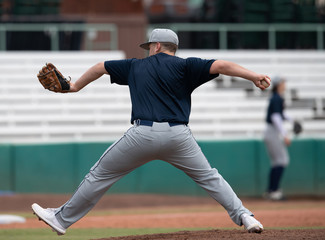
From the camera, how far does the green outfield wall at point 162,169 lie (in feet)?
38.2

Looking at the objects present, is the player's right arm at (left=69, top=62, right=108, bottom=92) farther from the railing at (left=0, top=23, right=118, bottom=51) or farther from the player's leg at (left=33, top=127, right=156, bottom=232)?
the railing at (left=0, top=23, right=118, bottom=51)

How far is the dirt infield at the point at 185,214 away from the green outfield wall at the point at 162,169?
0.34 metres

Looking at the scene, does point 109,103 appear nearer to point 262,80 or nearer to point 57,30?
point 57,30

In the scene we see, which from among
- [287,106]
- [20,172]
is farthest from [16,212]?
[287,106]

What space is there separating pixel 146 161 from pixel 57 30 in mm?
9055

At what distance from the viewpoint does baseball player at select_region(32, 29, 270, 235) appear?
203 inches

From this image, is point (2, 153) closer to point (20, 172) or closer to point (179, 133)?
point (20, 172)

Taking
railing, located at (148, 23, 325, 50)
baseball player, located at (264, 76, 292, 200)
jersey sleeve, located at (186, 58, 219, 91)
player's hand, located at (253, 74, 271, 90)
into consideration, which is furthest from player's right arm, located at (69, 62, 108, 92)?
railing, located at (148, 23, 325, 50)

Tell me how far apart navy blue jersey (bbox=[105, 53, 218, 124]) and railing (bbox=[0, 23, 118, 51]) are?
873 cm

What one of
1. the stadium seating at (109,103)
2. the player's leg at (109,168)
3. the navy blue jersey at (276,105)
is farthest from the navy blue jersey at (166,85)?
the stadium seating at (109,103)

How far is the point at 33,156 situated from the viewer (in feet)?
38.3

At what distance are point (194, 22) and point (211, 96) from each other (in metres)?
2.31

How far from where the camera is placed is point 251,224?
5371 millimetres

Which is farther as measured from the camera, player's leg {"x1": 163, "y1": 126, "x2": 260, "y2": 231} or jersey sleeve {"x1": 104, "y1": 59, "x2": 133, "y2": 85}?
jersey sleeve {"x1": 104, "y1": 59, "x2": 133, "y2": 85}
